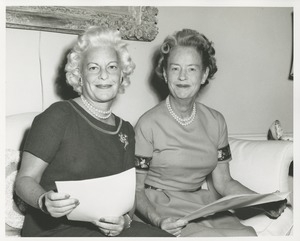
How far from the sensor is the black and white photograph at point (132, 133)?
111 centimetres

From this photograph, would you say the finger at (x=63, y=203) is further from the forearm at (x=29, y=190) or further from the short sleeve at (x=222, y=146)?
the short sleeve at (x=222, y=146)

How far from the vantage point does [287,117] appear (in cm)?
224

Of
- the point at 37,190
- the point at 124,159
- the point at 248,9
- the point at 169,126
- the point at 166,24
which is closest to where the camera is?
the point at 37,190

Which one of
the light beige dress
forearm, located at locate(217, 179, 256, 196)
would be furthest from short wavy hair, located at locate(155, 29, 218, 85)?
forearm, located at locate(217, 179, 256, 196)

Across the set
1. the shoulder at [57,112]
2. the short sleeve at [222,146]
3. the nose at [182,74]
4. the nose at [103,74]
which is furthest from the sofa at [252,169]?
the nose at [182,74]

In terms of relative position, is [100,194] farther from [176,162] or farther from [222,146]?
[222,146]

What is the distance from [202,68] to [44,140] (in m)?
0.72

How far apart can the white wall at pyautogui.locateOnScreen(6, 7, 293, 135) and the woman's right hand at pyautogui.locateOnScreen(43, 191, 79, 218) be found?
0.71 meters

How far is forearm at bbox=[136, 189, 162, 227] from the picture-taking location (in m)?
1.31

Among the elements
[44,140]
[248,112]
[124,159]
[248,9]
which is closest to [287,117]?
[248,112]

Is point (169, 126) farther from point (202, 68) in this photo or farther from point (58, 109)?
point (58, 109)

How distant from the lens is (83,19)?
158cm

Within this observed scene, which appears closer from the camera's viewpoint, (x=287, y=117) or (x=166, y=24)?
(x=166, y=24)

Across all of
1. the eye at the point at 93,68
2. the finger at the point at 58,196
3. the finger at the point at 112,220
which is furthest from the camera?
the eye at the point at 93,68
